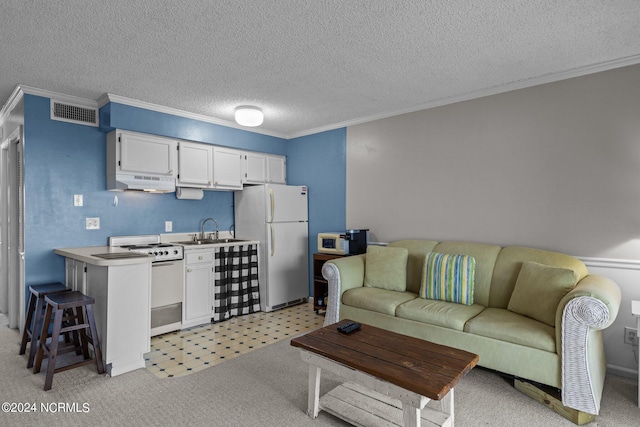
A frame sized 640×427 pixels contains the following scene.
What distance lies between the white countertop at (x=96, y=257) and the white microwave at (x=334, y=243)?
2048 millimetres

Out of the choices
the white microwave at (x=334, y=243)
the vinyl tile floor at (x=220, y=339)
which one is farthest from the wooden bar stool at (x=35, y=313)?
the white microwave at (x=334, y=243)

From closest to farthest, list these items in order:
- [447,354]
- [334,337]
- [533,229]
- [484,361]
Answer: [447,354] < [334,337] < [484,361] < [533,229]

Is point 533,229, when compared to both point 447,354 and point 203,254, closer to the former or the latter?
point 447,354

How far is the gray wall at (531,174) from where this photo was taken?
2693 millimetres

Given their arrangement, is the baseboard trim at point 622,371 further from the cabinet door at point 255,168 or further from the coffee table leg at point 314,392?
the cabinet door at point 255,168

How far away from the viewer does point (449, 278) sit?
121 inches

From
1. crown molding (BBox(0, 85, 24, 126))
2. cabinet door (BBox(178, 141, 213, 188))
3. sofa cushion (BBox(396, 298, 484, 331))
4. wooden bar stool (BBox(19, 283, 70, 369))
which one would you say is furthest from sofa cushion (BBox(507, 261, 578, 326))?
crown molding (BBox(0, 85, 24, 126))

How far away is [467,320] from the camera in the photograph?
8.75ft

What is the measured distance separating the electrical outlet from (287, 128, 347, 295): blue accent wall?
2.92 metres

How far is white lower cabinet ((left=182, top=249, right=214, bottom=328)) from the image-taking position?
380 cm

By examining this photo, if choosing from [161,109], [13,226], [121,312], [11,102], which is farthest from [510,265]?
[11,102]

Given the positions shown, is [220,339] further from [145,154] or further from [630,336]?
[630,336]

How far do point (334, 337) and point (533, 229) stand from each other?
213cm

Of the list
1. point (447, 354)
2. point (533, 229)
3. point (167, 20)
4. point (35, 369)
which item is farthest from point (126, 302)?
point (533, 229)
